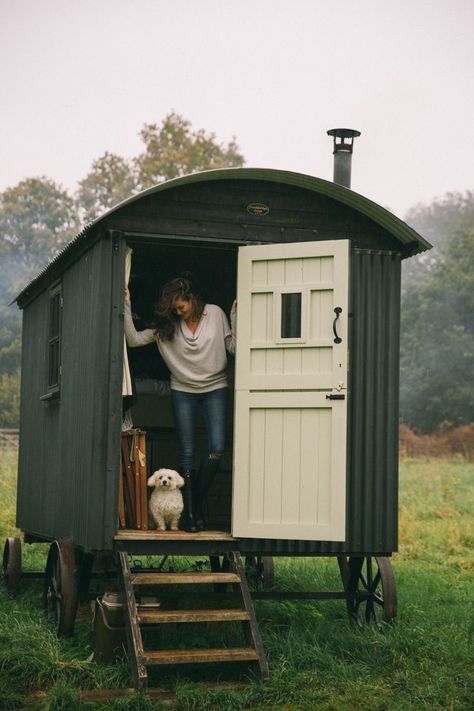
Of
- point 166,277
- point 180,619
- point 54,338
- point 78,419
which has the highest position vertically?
point 166,277

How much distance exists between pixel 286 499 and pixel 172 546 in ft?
3.03

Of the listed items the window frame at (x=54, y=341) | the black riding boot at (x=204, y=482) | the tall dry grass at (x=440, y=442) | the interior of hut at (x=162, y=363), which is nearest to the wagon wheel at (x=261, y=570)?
the interior of hut at (x=162, y=363)

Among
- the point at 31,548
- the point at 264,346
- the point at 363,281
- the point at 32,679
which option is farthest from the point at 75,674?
the point at 31,548

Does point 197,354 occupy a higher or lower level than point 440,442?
higher

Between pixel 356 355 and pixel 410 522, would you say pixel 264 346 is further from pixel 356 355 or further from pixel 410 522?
pixel 410 522

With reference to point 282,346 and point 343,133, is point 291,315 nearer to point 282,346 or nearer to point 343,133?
point 282,346

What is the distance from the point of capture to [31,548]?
13984mm

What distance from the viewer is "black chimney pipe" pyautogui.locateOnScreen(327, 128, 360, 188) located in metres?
10.7

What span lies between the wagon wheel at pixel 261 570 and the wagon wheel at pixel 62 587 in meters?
3.11

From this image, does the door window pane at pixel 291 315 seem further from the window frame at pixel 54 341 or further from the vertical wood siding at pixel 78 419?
the window frame at pixel 54 341

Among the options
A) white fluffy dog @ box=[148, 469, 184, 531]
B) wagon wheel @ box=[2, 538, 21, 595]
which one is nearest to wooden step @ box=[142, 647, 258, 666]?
white fluffy dog @ box=[148, 469, 184, 531]

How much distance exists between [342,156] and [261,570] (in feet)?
15.0

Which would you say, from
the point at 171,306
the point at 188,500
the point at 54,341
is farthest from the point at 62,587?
the point at 54,341

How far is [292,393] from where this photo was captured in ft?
27.5
